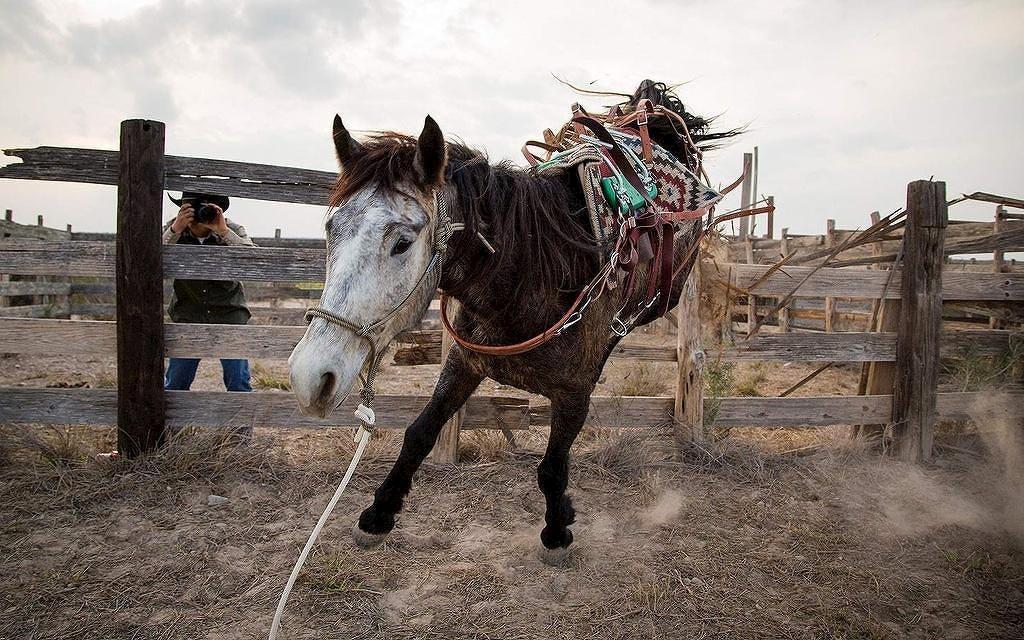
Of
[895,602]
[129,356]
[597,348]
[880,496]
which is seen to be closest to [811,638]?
[895,602]

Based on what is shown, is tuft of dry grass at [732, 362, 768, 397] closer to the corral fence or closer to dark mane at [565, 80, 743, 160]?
the corral fence

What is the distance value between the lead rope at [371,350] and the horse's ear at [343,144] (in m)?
0.35

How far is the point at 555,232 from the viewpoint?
7.77ft

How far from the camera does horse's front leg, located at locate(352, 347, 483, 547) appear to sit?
2.73 meters

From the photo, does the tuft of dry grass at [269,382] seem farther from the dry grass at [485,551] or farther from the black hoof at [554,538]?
→ the black hoof at [554,538]

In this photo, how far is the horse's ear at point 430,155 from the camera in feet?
5.80

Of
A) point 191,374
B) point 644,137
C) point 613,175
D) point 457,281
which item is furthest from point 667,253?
point 191,374

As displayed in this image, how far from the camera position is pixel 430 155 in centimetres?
181

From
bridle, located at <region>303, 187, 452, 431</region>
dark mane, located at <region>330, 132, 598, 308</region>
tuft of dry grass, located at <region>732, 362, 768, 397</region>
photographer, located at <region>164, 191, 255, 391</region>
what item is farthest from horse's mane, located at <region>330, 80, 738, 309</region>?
tuft of dry grass, located at <region>732, 362, 768, 397</region>

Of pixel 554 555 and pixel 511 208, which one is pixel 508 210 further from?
pixel 554 555

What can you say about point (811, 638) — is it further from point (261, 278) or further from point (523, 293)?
point (261, 278)

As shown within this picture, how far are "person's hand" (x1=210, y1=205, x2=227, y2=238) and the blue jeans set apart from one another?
966 millimetres

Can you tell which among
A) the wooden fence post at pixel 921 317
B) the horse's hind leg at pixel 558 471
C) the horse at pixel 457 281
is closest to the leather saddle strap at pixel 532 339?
the horse at pixel 457 281

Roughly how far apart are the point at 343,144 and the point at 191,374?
10.0 feet
